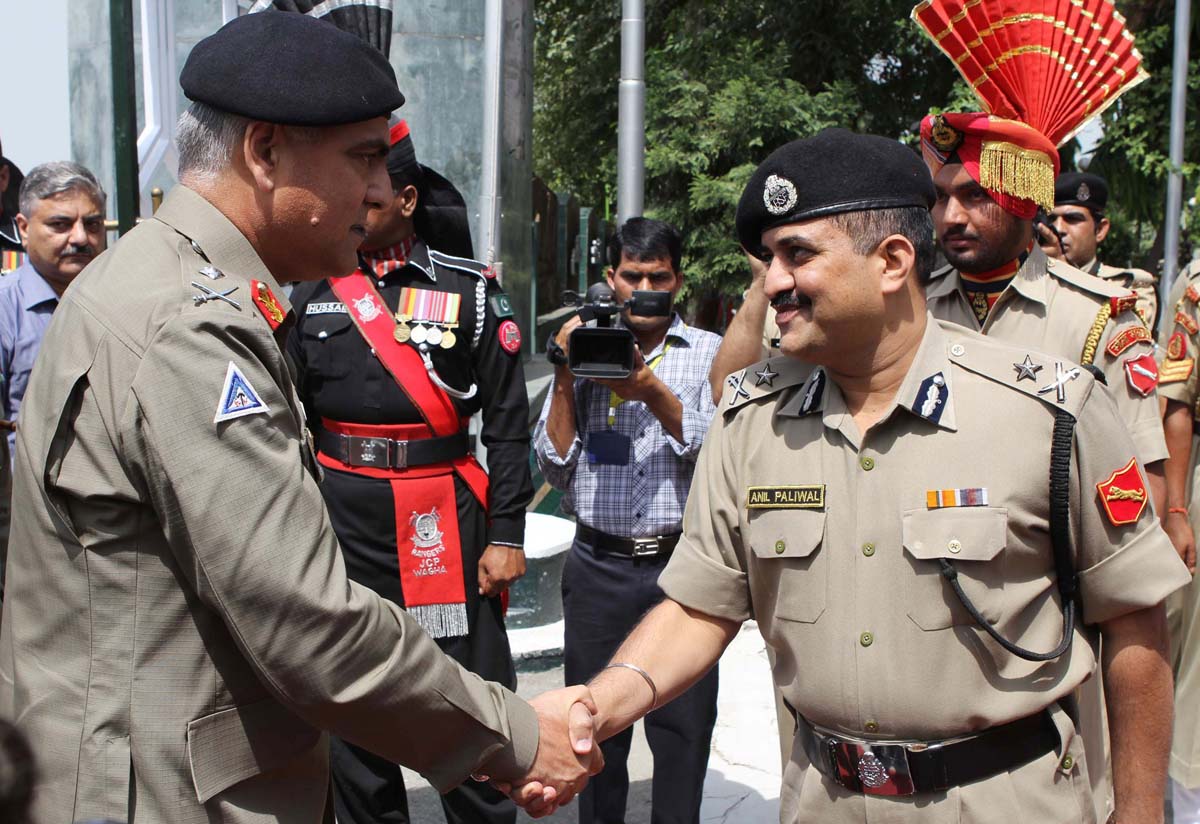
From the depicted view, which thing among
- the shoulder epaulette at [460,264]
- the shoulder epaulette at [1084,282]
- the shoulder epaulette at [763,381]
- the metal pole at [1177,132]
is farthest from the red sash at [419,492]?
the metal pole at [1177,132]

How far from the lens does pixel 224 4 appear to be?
23.6 feet

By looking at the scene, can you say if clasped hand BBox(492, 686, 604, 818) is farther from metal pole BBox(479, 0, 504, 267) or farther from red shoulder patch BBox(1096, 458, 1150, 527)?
metal pole BBox(479, 0, 504, 267)

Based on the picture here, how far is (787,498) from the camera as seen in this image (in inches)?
95.7

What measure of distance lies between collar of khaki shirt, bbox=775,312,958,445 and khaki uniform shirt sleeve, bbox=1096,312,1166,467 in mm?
1195

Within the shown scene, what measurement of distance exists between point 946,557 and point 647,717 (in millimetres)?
2112

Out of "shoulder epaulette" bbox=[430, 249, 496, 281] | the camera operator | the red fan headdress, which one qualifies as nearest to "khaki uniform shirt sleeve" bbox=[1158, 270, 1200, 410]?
the red fan headdress

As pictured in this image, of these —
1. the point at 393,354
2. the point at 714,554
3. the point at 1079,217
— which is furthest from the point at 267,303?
the point at 1079,217

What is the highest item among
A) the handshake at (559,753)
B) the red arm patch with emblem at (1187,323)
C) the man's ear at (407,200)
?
the man's ear at (407,200)

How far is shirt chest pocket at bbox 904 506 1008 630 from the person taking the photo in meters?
2.24

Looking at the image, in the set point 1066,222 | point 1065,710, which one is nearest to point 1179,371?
point 1066,222

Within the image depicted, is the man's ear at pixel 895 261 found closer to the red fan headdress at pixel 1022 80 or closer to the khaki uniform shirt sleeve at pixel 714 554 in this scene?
the khaki uniform shirt sleeve at pixel 714 554

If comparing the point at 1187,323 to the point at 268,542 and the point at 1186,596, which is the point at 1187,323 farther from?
the point at 268,542

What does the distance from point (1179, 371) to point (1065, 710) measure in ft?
9.47

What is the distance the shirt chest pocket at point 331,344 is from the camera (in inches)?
156
